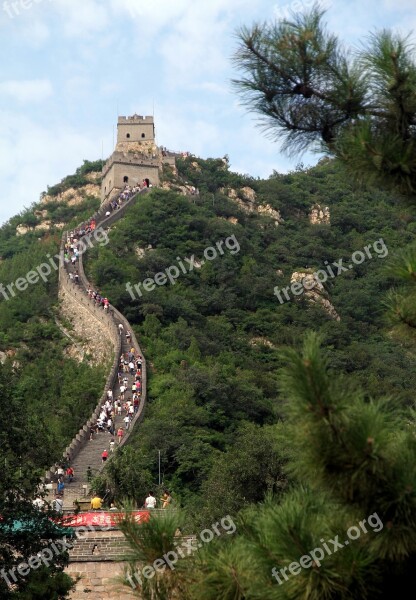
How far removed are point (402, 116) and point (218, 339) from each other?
33.0 m

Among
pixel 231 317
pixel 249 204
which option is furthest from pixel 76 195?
pixel 231 317

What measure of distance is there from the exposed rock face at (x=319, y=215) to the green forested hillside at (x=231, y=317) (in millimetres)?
502

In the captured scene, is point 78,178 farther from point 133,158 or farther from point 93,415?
point 93,415

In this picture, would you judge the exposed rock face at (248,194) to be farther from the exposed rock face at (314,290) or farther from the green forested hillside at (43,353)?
the exposed rock face at (314,290)

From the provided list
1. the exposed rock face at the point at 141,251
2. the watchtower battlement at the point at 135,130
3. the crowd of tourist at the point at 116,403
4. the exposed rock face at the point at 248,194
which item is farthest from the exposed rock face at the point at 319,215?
the crowd of tourist at the point at 116,403

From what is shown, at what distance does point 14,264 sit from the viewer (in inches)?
1849

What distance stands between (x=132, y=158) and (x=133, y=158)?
0.17ft

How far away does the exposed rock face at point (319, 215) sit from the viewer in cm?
5988

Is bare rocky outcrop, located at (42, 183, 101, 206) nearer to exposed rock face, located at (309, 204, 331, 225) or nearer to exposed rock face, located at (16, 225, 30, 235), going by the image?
exposed rock face, located at (16, 225, 30, 235)

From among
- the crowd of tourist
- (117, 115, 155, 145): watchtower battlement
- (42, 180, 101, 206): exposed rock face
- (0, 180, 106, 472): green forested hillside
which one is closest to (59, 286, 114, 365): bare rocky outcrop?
(0, 180, 106, 472): green forested hillside

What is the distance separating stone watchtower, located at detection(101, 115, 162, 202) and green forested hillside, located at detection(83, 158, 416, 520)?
115 inches

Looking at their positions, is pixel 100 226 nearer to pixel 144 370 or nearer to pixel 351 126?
pixel 144 370

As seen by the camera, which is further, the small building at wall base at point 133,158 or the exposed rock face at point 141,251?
the small building at wall base at point 133,158

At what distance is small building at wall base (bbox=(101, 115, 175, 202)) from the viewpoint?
5528 centimetres
